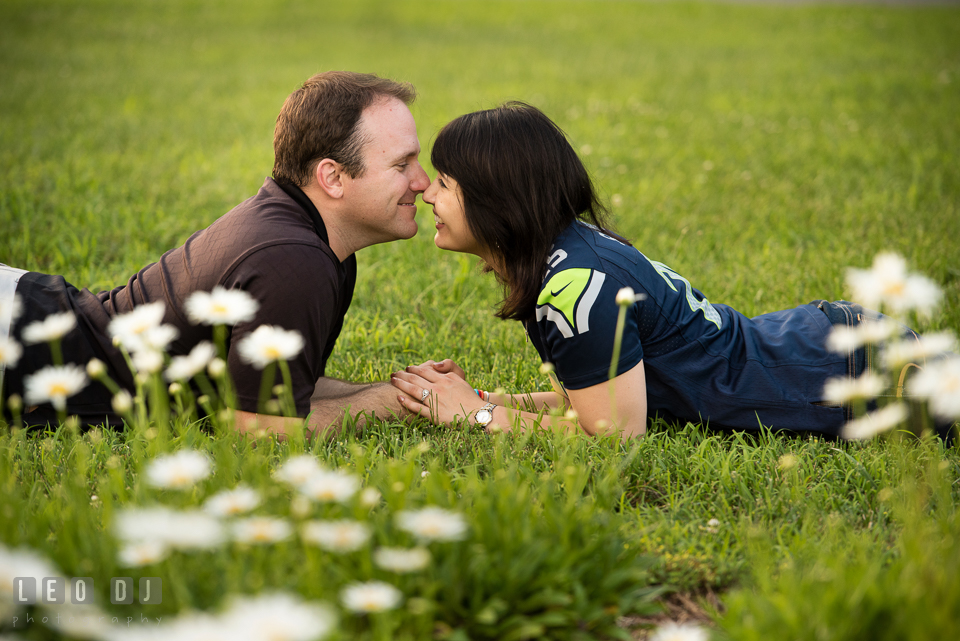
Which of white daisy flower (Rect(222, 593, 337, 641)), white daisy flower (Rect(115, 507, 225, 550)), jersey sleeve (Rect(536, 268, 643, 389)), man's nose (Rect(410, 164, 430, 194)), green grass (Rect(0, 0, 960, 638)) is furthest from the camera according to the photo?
man's nose (Rect(410, 164, 430, 194))

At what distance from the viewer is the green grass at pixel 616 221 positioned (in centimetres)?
174

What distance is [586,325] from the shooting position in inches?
92.3

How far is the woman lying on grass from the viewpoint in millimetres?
2461

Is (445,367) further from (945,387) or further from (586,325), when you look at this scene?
(945,387)

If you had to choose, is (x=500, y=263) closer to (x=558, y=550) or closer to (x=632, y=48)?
(x=558, y=550)

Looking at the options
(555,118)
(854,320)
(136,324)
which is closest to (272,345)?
(136,324)

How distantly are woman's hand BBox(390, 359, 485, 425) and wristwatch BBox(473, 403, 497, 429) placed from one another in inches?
1.4

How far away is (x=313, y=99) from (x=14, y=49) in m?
12.8

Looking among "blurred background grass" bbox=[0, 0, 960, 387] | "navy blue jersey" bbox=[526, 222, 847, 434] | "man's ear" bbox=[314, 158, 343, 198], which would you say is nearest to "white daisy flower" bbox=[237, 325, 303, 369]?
"navy blue jersey" bbox=[526, 222, 847, 434]

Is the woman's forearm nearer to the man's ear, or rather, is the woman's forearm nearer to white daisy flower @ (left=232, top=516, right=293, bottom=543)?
the man's ear

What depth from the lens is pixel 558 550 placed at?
1.64 metres

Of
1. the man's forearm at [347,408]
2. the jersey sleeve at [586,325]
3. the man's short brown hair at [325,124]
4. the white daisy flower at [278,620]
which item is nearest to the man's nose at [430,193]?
the man's short brown hair at [325,124]

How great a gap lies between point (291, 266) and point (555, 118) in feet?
21.1

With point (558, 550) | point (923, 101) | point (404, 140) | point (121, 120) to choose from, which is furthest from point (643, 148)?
point (558, 550)
